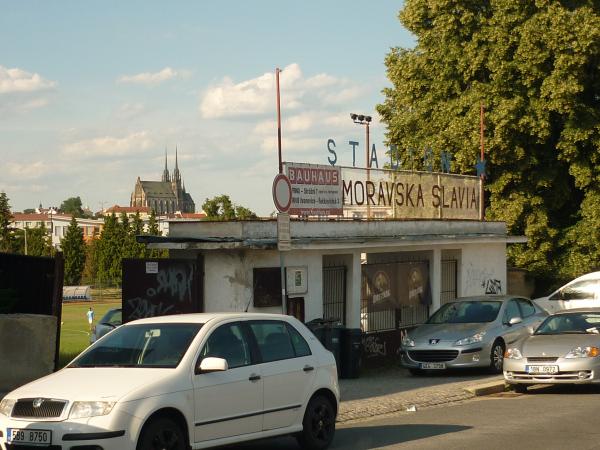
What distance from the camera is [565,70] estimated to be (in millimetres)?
35688

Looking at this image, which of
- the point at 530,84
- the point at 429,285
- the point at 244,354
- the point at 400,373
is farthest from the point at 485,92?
the point at 244,354

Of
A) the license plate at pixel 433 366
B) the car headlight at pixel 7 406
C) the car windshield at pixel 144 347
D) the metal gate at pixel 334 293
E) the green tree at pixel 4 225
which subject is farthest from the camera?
the green tree at pixel 4 225

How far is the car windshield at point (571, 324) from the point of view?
62.6 feet

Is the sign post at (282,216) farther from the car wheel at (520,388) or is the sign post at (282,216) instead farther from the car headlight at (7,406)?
the car headlight at (7,406)

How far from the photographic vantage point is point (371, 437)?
521 inches

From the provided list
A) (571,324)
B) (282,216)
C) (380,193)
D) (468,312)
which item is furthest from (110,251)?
(282,216)

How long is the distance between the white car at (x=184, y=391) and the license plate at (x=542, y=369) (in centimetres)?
636

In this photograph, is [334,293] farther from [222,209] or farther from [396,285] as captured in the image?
[222,209]

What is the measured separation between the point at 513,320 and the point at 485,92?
17.4 meters

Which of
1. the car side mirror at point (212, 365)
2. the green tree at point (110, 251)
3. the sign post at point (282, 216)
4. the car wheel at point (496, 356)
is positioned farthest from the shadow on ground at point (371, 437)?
the green tree at point (110, 251)

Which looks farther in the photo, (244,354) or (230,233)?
(230,233)

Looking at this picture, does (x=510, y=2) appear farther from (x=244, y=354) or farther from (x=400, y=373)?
(x=244, y=354)

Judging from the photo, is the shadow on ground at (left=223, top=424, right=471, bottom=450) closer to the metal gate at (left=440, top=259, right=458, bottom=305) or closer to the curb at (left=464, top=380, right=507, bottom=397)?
the curb at (left=464, top=380, right=507, bottom=397)

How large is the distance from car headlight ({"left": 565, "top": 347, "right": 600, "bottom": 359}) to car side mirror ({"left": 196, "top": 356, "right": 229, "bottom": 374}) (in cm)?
885
